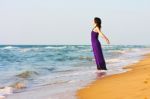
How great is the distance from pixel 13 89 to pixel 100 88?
2.51 metres

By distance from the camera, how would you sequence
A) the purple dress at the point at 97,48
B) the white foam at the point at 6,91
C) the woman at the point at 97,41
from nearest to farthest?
the white foam at the point at 6,91 → the woman at the point at 97,41 → the purple dress at the point at 97,48

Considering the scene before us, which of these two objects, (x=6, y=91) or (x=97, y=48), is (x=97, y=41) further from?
(x=6, y=91)

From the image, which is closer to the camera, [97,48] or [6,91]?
[6,91]

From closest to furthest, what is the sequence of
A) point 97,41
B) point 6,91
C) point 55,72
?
point 6,91
point 97,41
point 55,72

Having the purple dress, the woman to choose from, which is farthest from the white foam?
the purple dress

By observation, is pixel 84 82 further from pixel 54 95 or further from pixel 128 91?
pixel 128 91

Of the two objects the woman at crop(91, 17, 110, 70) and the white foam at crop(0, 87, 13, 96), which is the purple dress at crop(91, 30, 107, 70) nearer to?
the woman at crop(91, 17, 110, 70)

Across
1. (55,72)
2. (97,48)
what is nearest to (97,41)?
(97,48)

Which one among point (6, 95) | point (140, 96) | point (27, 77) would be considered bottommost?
point (27, 77)

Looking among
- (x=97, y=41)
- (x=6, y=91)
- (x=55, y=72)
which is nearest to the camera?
(x=6, y=91)

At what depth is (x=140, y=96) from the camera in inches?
216

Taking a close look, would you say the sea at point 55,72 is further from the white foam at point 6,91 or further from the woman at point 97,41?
the woman at point 97,41

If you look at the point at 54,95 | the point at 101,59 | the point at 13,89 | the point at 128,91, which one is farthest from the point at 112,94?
the point at 101,59

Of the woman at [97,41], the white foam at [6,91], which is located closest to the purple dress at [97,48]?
the woman at [97,41]
